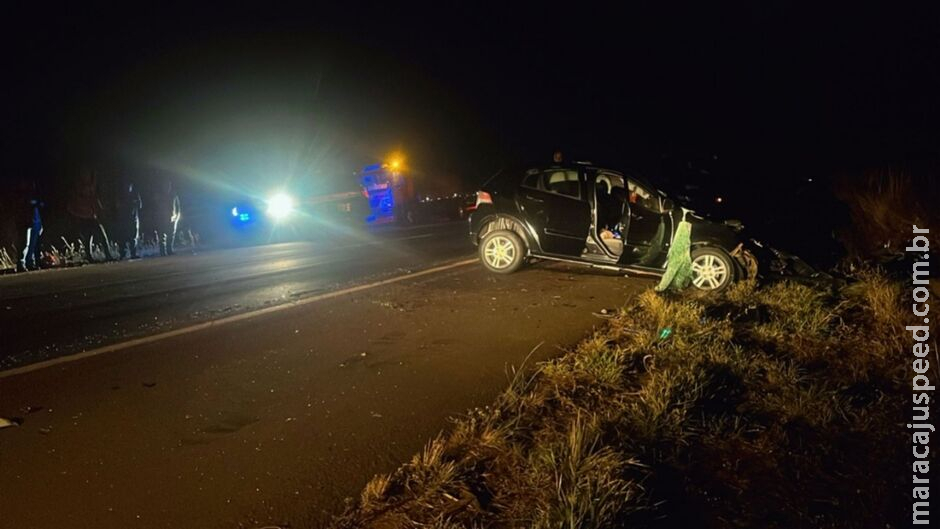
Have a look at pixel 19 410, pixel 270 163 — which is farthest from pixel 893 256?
pixel 270 163

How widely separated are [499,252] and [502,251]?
0.17ft

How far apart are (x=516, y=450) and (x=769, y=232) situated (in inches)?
213

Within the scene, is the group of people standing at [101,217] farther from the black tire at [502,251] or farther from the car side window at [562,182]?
the car side window at [562,182]

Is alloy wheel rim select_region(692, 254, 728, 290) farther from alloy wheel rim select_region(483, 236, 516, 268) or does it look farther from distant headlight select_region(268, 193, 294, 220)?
distant headlight select_region(268, 193, 294, 220)

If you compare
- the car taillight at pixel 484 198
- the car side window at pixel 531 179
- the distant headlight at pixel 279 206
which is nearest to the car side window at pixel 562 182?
the car side window at pixel 531 179

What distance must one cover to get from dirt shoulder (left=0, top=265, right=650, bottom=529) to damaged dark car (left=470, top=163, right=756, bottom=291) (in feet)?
4.54

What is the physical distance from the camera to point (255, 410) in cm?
386

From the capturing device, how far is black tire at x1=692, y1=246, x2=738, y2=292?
22.2 feet

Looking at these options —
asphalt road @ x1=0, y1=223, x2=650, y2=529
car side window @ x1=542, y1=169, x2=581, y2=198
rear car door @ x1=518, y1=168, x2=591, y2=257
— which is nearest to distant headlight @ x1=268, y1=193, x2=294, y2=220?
asphalt road @ x1=0, y1=223, x2=650, y2=529

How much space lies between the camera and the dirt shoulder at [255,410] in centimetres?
283

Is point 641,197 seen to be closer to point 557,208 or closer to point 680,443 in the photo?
point 557,208

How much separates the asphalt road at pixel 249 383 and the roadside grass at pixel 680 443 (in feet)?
1.32

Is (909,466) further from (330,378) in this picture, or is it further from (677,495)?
(330,378)

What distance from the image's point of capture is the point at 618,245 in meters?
7.66
